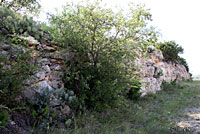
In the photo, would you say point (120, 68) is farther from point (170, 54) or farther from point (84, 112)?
point (170, 54)

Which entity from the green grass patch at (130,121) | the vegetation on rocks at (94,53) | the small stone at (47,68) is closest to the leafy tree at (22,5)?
the vegetation on rocks at (94,53)

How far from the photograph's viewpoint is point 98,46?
198 inches

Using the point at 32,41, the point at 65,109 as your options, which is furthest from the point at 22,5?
the point at 65,109

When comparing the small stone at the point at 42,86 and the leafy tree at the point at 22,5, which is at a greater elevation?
the leafy tree at the point at 22,5

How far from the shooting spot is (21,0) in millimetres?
8281

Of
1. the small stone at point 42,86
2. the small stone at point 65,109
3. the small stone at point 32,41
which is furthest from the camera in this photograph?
the small stone at point 32,41

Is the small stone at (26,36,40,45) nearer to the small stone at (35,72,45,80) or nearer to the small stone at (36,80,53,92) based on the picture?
the small stone at (35,72,45,80)

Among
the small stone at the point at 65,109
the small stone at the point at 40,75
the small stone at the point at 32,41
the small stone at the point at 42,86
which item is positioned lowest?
the small stone at the point at 65,109

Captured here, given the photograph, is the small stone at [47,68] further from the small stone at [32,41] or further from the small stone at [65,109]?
the small stone at [65,109]

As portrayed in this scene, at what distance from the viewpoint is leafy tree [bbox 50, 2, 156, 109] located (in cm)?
473

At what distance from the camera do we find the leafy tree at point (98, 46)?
4.73m

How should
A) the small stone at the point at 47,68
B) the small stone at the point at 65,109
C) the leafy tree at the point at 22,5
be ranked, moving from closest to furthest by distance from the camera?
the small stone at the point at 65,109, the small stone at the point at 47,68, the leafy tree at the point at 22,5

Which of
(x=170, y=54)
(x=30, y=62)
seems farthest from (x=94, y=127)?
(x=170, y=54)

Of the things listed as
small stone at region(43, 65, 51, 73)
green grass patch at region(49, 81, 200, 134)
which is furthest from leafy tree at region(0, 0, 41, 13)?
green grass patch at region(49, 81, 200, 134)
